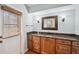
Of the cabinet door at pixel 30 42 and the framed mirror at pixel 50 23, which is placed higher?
the framed mirror at pixel 50 23

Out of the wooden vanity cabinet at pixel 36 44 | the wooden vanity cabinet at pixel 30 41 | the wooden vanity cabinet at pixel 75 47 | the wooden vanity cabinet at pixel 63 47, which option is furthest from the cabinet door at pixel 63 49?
the wooden vanity cabinet at pixel 30 41

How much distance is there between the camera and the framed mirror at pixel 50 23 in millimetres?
3670

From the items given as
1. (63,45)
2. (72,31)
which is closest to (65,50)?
(63,45)

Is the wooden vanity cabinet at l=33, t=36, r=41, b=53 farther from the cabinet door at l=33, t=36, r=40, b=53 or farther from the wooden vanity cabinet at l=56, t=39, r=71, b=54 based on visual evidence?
the wooden vanity cabinet at l=56, t=39, r=71, b=54

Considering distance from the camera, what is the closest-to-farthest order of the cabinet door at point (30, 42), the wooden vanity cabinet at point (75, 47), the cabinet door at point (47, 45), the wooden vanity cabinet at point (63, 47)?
the wooden vanity cabinet at point (75, 47)
the wooden vanity cabinet at point (63, 47)
the cabinet door at point (47, 45)
the cabinet door at point (30, 42)

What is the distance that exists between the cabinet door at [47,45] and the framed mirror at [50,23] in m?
0.69

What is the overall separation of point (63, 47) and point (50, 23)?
1404 mm

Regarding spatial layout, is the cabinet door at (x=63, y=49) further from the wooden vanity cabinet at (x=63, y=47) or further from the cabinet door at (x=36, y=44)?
the cabinet door at (x=36, y=44)

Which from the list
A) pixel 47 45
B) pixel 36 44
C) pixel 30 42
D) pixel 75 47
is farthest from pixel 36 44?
pixel 75 47

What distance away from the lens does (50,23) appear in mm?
3826

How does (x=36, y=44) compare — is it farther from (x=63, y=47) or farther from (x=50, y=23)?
(x=63, y=47)

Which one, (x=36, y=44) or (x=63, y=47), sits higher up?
(x=63, y=47)

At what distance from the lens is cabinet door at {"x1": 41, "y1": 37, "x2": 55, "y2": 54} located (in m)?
3.09

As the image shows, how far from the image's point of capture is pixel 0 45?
197cm
